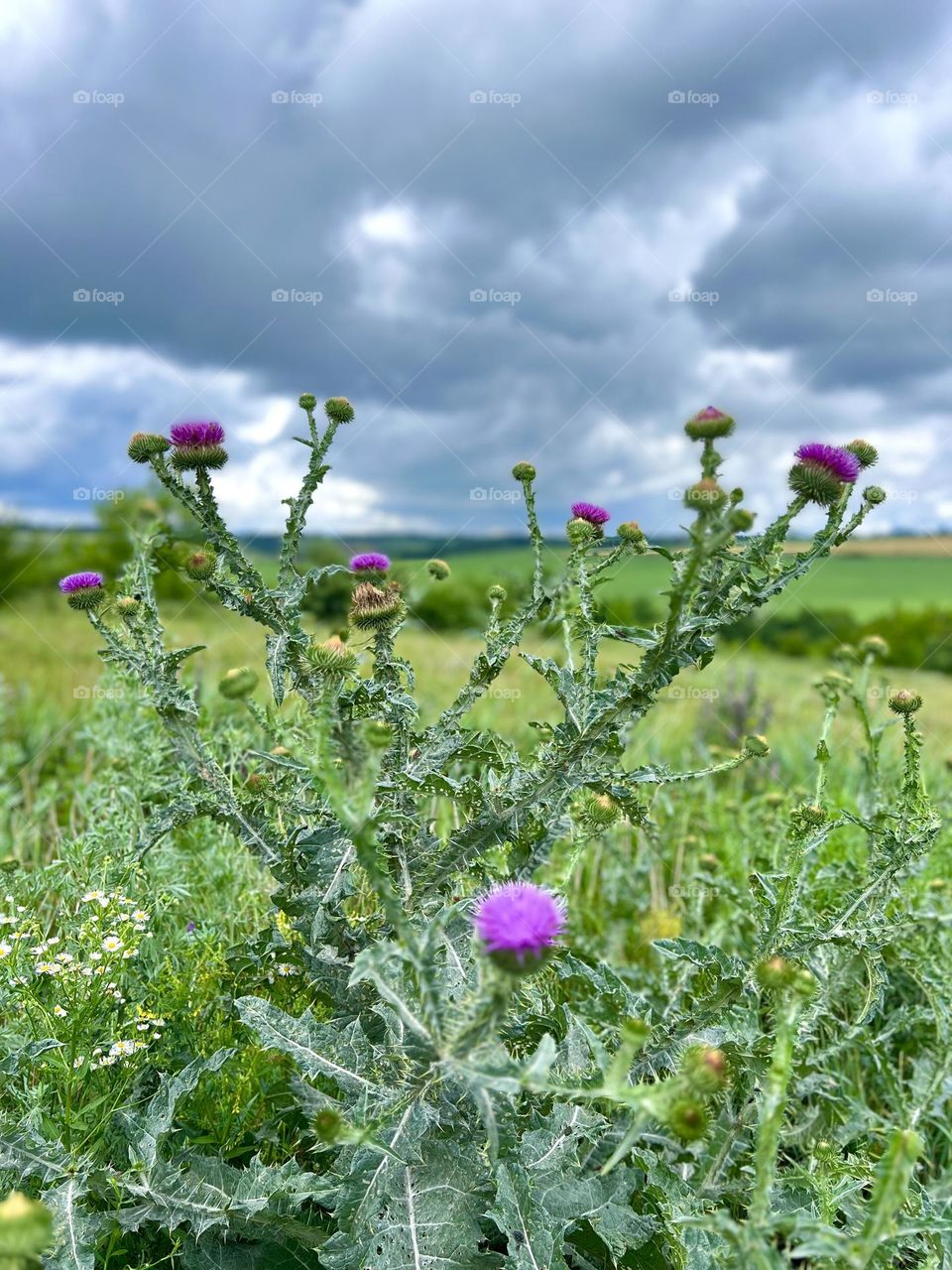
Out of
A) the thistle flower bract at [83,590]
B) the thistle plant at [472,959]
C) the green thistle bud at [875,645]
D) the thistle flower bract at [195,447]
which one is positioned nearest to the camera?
the thistle plant at [472,959]

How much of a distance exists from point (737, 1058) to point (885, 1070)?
3.17 ft

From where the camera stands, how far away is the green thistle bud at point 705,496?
155cm

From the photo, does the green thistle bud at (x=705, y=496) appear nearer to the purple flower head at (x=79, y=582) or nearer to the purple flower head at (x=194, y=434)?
the purple flower head at (x=194, y=434)

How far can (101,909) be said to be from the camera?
6.96 ft

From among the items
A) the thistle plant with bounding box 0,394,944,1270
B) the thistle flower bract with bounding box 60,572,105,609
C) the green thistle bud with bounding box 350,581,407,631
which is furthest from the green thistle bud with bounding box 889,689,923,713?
the thistle flower bract with bounding box 60,572,105,609

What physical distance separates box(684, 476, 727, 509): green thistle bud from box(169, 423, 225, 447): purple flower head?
109cm

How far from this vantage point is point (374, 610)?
2.15 metres

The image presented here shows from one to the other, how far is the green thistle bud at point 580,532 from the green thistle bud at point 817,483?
48cm

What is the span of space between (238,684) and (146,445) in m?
0.72

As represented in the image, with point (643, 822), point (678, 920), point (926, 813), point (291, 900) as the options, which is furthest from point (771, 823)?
point (291, 900)

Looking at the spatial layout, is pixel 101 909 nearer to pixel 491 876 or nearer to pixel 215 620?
pixel 491 876

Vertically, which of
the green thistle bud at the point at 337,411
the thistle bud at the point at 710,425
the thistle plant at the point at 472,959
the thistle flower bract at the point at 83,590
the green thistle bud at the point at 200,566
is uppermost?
the green thistle bud at the point at 337,411

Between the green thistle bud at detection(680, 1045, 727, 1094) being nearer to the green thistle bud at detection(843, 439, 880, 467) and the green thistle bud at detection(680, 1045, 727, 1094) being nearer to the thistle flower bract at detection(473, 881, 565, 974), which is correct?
the thistle flower bract at detection(473, 881, 565, 974)

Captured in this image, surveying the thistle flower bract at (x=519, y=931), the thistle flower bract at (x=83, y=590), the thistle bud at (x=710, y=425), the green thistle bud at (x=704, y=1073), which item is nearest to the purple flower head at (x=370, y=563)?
the thistle flower bract at (x=83, y=590)
